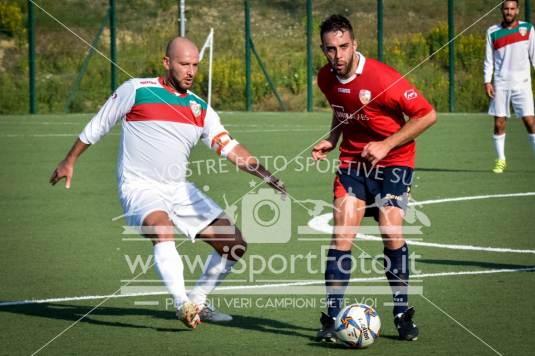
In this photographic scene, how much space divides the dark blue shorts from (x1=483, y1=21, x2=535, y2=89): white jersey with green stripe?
9.32m

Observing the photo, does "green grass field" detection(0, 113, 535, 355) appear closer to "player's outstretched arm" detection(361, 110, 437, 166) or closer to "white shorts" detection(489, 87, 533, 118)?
"white shorts" detection(489, 87, 533, 118)

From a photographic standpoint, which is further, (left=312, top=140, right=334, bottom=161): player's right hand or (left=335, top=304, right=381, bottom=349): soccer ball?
(left=312, top=140, right=334, bottom=161): player's right hand

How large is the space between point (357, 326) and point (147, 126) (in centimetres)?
207

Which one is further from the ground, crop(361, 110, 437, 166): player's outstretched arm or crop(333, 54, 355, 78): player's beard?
crop(333, 54, 355, 78): player's beard

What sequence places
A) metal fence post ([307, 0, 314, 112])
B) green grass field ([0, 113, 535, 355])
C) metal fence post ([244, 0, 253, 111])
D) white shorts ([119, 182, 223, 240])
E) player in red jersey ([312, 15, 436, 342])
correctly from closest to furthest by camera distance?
player in red jersey ([312, 15, 436, 342])
green grass field ([0, 113, 535, 355])
white shorts ([119, 182, 223, 240])
metal fence post ([307, 0, 314, 112])
metal fence post ([244, 0, 253, 111])

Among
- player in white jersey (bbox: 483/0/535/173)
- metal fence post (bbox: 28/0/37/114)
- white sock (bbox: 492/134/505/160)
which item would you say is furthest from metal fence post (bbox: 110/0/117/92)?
white sock (bbox: 492/134/505/160)

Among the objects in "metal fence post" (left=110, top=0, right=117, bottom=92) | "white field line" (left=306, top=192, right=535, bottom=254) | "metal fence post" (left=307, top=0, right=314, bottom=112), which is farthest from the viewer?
"metal fence post" (left=307, top=0, right=314, bottom=112)

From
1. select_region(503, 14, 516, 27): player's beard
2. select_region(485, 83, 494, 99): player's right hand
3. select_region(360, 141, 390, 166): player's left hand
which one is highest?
select_region(503, 14, 516, 27): player's beard

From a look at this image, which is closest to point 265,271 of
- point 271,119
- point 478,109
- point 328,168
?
point 328,168

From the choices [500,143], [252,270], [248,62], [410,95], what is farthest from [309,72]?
[410,95]

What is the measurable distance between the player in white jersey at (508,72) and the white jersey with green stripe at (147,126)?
9.02 metres

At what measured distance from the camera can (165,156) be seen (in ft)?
25.2

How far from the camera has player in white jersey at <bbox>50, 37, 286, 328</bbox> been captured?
7566 mm

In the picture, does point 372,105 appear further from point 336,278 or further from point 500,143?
point 500,143
